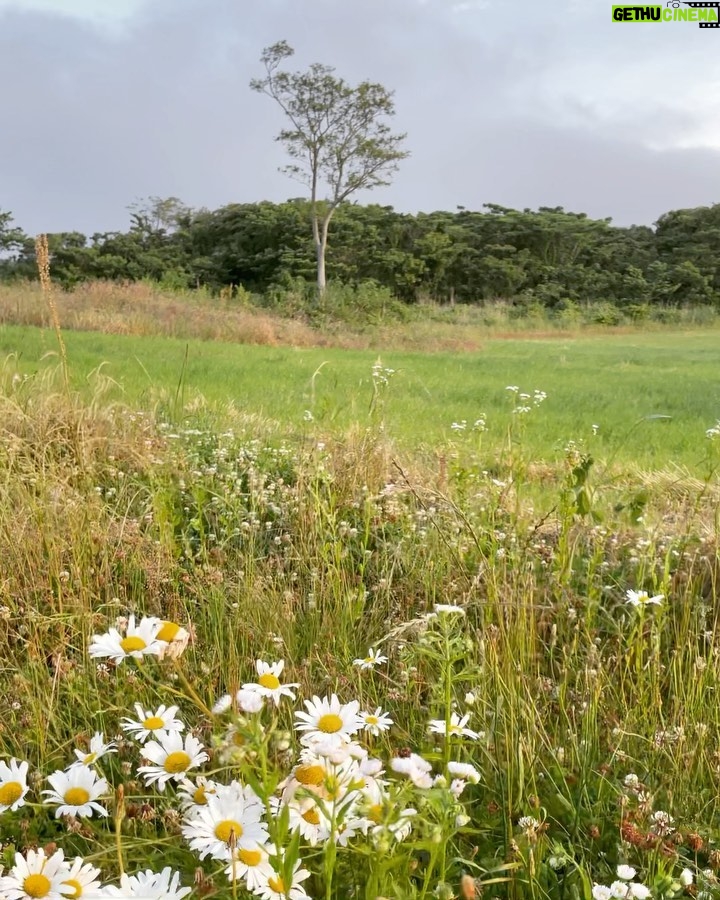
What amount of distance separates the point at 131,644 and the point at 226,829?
286 mm

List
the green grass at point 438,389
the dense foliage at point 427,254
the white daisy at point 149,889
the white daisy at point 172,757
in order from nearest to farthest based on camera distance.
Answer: the white daisy at point 149,889
the white daisy at point 172,757
the green grass at point 438,389
the dense foliage at point 427,254

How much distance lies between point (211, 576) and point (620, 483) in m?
1.93

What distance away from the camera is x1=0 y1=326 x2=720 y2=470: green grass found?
14.5ft

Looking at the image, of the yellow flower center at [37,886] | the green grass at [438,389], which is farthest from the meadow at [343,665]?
the green grass at [438,389]

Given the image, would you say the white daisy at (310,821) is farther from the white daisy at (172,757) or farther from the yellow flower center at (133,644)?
the yellow flower center at (133,644)

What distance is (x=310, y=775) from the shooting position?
857 mm

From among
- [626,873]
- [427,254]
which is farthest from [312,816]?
[427,254]

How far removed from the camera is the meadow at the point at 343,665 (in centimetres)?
88

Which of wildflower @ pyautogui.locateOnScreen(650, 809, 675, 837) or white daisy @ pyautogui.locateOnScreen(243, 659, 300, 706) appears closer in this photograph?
white daisy @ pyautogui.locateOnScreen(243, 659, 300, 706)

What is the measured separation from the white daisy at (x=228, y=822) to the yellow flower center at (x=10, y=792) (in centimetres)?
34

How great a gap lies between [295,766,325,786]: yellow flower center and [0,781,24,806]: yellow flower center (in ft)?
1.52

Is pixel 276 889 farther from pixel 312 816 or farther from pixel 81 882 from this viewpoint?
pixel 81 882

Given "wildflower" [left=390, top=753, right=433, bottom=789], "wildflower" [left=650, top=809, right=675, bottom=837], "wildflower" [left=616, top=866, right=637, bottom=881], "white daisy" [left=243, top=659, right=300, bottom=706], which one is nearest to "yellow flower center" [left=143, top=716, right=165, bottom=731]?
"white daisy" [left=243, top=659, right=300, bottom=706]

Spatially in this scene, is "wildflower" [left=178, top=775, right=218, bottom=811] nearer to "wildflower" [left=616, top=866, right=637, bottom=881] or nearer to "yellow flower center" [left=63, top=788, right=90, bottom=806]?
"yellow flower center" [left=63, top=788, right=90, bottom=806]
